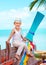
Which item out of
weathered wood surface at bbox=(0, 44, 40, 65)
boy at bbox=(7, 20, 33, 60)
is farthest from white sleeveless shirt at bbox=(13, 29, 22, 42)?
weathered wood surface at bbox=(0, 44, 40, 65)

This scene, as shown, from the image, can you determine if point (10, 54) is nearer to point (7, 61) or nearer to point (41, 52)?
point (7, 61)

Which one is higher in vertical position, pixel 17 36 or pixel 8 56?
pixel 17 36

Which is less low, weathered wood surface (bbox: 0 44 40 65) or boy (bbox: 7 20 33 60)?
boy (bbox: 7 20 33 60)

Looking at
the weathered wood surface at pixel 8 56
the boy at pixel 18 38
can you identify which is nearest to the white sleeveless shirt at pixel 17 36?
the boy at pixel 18 38

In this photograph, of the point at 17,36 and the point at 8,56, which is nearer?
the point at 8,56

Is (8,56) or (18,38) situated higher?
(18,38)

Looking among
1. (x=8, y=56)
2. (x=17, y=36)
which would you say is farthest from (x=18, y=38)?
(x=8, y=56)

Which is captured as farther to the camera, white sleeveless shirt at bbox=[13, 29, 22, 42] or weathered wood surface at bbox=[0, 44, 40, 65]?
white sleeveless shirt at bbox=[13, 29, 22, 42]

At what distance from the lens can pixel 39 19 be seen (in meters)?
4.51

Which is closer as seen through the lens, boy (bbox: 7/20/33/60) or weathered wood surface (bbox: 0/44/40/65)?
weathered wood surface (bbox: 0/44/40/65)

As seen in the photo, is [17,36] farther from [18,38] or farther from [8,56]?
[8,56]

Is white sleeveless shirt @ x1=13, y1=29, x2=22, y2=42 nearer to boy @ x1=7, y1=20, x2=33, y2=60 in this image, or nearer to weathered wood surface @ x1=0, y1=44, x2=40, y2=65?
boy @ x1=7, y1=20, x2=33, y2=60

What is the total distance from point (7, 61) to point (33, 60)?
89cm

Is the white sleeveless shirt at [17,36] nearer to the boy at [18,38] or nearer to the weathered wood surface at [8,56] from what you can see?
the boy at [18,38]
